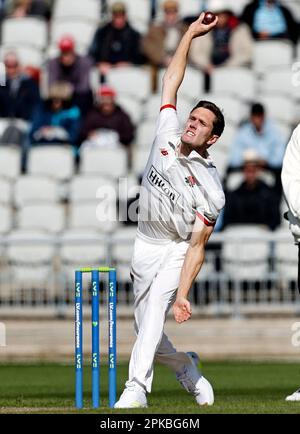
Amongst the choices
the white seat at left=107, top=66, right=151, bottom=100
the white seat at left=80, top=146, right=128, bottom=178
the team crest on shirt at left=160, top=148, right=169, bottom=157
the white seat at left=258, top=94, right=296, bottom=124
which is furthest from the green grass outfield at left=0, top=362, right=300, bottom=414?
the white seat at left=107, top=66, right=151, bottom=100

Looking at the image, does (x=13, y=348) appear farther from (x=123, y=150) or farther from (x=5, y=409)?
(x=5, y=409)

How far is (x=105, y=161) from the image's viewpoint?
19078 mm

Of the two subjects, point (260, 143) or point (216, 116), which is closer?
point (216, 116)

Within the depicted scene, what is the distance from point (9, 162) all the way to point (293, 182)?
31.9ft

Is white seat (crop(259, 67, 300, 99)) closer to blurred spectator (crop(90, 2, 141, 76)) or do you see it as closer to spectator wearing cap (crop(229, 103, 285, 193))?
spectator wearing cap (crop(229, 103, 285, 193))

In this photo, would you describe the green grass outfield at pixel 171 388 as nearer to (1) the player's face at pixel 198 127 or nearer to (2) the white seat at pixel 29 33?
(1) the player's face at pixel 198 127

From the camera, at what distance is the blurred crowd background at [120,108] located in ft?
57.9

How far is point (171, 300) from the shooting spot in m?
9.90

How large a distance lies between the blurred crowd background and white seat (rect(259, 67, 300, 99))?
14mm

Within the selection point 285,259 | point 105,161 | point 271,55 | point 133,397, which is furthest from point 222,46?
point 133,397

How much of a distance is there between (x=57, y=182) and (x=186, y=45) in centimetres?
898

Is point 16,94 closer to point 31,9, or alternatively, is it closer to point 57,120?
point 57,120

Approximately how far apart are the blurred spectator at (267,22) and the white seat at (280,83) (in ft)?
2.91

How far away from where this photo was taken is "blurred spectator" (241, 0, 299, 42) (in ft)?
68.8
